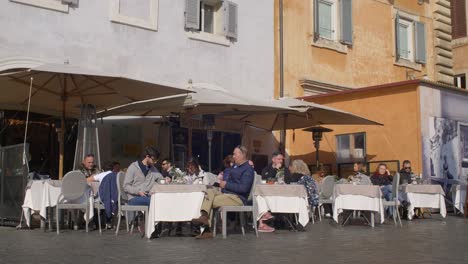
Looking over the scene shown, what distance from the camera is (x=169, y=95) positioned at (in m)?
11.9

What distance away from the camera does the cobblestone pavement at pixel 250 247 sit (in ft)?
21.4

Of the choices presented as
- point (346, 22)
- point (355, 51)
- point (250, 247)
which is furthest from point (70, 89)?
point (355, 51)

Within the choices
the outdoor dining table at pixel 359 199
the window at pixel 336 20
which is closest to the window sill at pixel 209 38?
the window at pixel 336 20

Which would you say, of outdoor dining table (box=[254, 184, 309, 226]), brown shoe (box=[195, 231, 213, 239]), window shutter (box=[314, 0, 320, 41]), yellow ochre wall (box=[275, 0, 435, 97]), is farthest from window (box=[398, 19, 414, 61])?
brown shoe (box=[195, 231, 213, 239])

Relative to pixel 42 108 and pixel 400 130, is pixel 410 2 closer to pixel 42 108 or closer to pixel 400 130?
pixel 400 130

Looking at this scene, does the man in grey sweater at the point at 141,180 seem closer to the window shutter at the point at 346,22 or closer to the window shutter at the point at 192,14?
the window shutter at the point at 192,14

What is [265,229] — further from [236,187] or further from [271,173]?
[271,173]

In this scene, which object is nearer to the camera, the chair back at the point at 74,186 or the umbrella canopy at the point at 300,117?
the chair back at the point at 74,186

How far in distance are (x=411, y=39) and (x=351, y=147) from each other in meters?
7.01

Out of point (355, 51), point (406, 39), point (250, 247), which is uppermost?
point (406, 39)

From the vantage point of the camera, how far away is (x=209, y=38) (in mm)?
16859

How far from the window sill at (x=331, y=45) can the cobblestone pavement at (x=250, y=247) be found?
9.61m

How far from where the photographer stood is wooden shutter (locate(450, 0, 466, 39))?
26594mm

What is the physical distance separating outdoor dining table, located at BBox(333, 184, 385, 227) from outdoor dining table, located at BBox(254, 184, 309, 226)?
1.52 meters
